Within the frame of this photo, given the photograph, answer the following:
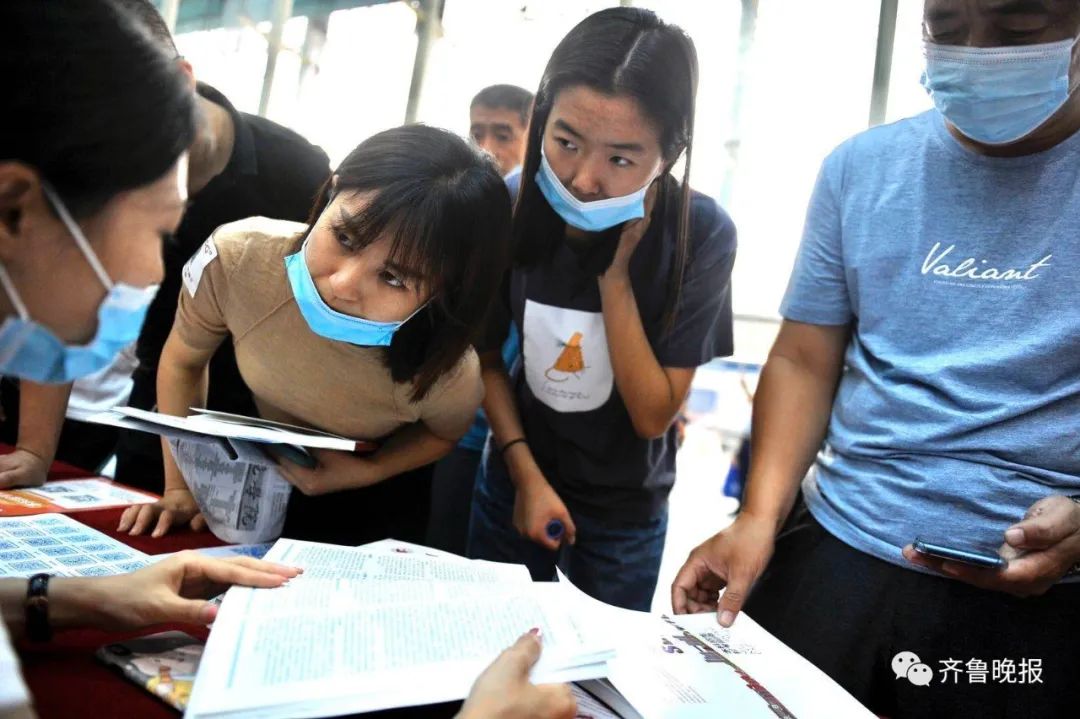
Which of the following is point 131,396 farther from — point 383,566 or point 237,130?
point 383,566

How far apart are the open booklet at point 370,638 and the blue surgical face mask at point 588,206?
0.61 m

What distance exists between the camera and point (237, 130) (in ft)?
4.26

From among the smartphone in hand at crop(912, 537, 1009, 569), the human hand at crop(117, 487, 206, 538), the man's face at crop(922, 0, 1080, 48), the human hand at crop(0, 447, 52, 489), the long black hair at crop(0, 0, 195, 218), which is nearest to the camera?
the long black hair at crop(0, 0, 195, 218)

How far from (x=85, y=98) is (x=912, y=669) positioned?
1022 millimetres

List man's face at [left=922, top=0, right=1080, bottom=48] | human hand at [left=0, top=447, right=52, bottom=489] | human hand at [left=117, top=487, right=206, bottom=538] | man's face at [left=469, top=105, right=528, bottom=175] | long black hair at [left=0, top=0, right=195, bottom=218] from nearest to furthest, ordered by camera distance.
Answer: long black hair at [left=0, top=0, right=195, bottom=218] < man's face at [left=922, top=0, right=1080, bottom=48] < human hand at [left=117, top=487, right=206, bottom=538] < human hand at [left=0, top=447, right=52, bottom=489] < man's face at [left=469, top=105, right=528, bottom=175]

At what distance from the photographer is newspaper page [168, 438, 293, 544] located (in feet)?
A: 3.19

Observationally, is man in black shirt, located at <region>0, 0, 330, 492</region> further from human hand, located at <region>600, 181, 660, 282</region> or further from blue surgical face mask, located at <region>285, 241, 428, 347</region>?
human hand, located at <region>600, 181, 660, 282</region>

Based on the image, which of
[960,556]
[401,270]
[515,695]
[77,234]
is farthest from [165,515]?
[960,556]

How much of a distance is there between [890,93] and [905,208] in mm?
3222

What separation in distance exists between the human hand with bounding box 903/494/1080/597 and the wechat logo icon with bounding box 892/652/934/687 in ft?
0.42

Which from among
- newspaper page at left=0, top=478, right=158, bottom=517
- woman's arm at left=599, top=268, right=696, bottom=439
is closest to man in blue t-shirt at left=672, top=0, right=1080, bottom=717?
woman's arm at left=599, top=268, right=696, bottom=439

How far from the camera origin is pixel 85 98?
0.53 metres

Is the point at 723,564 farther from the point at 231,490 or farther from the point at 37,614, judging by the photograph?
the point at 37,614

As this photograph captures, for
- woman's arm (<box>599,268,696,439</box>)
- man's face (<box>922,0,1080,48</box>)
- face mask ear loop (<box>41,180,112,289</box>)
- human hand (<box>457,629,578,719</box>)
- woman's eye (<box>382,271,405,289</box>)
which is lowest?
human hand (<box>457,629,578,719</box>)
